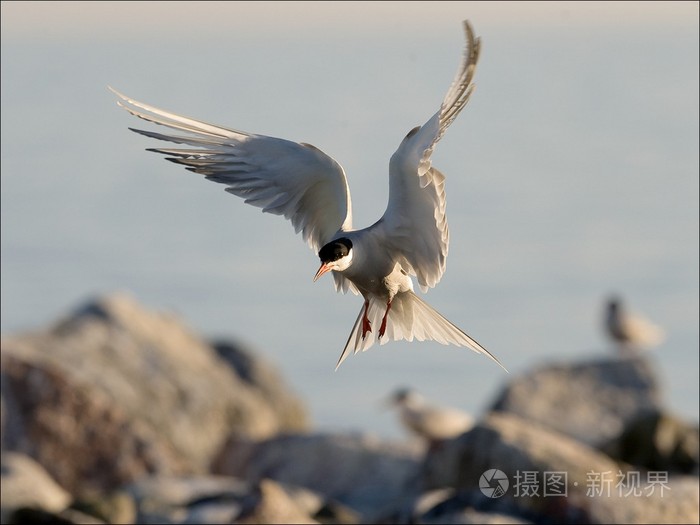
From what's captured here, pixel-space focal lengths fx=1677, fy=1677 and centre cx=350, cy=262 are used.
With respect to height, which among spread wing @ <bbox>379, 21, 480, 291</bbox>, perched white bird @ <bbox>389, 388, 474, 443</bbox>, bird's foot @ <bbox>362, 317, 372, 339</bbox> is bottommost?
bird's foot @ <bbox>362, 317, 372, 339</bbox>

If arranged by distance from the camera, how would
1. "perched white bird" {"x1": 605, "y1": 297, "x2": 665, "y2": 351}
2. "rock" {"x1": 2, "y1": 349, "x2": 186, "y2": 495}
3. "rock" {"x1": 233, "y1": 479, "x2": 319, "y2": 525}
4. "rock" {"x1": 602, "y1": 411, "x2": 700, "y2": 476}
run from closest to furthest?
"rock" {"x1": 233, "y1": 479, "x2": 319, "y2": 525}
"rock" {"x1": 602, "y1": 411, "x2": 700, "y2": 476}
"rock" {"x1": 2, "y1": 349, "x2": 186, "y2": 495}
"perched white bird" {"x1": 605, "y1": 297, "x2": 665, "y2": 351}

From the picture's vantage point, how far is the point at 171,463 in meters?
12.0

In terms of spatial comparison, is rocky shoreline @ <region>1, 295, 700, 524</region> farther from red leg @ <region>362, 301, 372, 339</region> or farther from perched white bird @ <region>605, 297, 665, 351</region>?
perched white bird @ <region>605, 297, 665, 351</region>

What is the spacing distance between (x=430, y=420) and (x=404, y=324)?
216 inches

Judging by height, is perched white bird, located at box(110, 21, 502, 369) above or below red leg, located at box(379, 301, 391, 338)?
above

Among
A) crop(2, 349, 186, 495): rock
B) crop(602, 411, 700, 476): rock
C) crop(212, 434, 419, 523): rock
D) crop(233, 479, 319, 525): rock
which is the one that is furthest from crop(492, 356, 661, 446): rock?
crop(233, 479, 319, 525): rock

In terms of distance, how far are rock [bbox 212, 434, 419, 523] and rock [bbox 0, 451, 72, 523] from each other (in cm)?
190

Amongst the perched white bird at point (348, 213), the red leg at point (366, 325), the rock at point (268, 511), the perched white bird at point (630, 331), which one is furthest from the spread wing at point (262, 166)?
the perched white bird at point (630, 331)

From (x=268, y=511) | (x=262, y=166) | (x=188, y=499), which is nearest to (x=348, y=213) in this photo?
(x=262, y=166)

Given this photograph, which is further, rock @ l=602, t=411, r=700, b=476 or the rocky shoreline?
rock @ l=602, t=411, r=700, b=476

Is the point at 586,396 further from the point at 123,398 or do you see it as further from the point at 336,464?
the point at 123,398

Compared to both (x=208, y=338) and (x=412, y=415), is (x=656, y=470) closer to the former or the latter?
(x=412, y=415)

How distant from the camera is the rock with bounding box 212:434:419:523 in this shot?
11461mm

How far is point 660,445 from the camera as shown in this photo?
11406 mm
